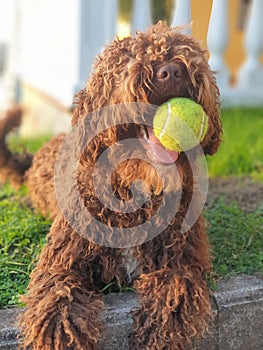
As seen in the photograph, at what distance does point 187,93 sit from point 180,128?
0.15m

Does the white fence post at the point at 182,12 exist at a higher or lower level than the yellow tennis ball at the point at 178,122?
higher

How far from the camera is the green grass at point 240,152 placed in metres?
5.14

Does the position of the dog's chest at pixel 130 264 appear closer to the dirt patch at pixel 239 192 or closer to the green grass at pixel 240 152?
the dirt patch at pixel 239 192

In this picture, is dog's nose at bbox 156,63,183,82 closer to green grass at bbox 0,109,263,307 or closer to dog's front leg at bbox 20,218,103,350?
dog's front leg at bbox 20,218,103,350

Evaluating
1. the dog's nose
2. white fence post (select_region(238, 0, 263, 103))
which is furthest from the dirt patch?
white fence post (select_region(238, 0, 263, 103))

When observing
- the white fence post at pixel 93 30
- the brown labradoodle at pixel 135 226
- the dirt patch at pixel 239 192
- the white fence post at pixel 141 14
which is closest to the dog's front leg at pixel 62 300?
the brown labradoodle at pixel 135 226

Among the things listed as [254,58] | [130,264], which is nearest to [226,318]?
[130,264]

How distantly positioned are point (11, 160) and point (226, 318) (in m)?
2.18

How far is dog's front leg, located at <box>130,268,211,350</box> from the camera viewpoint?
2.67m

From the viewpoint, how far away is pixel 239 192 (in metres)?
4.51

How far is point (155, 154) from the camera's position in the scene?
256cm

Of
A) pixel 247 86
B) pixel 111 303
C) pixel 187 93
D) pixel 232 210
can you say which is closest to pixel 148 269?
pixel 111 303

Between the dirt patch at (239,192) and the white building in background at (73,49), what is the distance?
57.1 inches

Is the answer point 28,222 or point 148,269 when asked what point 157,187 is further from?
point 28,222
